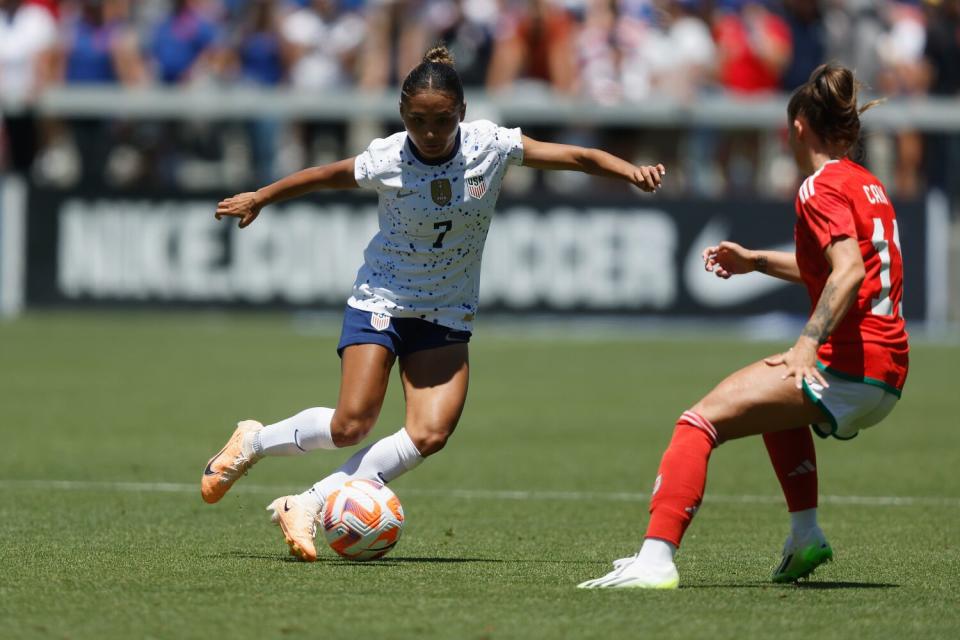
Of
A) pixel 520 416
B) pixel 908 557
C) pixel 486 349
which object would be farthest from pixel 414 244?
pixel 486 349

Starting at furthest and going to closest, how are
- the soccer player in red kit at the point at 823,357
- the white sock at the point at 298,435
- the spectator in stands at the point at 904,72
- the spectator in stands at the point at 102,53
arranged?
the spectator in stands at the point at 102,53 < the spectator in stands at the point at 904,72 < the white sock at the point at 298,435 < the soccer player in red kit at the point at 823,357

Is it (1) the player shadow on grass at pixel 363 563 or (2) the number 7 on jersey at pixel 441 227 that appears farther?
(2) the number 7 on jersey at pixel 441 227

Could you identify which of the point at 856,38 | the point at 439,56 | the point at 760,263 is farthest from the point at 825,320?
the point at 856,38

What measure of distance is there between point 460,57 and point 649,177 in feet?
47.4

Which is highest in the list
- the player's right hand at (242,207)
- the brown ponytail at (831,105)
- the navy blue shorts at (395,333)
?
the brown ponytail at (831,105)

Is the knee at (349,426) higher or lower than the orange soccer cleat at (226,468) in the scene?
higher

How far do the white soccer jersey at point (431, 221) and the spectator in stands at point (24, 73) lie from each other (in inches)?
594

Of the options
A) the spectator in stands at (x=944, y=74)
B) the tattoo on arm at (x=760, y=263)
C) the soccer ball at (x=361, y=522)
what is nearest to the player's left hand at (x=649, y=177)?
the tattoo on arm at (x=760, y=263)

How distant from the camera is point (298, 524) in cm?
689

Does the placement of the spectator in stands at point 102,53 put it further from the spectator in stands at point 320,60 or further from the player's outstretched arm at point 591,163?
the player's outstretched arm at point 591,163

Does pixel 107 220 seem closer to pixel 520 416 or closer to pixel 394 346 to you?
pixel 520 416

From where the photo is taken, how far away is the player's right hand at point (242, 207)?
23.3 feet

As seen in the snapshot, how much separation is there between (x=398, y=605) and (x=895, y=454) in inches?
253

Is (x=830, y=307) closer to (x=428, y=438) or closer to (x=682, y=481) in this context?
(x=682, y=481)
